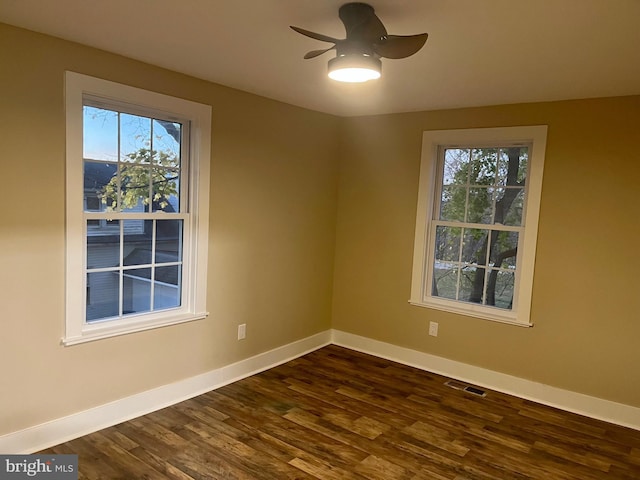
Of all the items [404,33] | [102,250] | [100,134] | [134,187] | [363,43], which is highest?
[404,33]

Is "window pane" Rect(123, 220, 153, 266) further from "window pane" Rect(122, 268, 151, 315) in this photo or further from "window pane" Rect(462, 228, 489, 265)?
"window pane" Rect(462, 228, 489, 265)

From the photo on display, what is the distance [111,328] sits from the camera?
9.44 ft

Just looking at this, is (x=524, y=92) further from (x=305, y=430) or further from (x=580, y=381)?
(x=305, y=430)

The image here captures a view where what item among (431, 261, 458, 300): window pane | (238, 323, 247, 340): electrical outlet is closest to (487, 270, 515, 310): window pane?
(431, 261, 458, 300): window pane

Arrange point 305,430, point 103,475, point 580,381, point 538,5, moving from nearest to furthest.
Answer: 1. point 538,5
2. point 103,475
3. point 305,430
4. point 580,381

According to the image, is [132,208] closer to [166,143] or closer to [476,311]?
[166,143]

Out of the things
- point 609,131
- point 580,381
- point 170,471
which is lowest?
point 170,471

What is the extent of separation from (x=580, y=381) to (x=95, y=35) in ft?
12.8

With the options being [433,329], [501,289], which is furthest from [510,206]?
[433,329]

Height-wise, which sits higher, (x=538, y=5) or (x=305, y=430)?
(x=538, y=5)

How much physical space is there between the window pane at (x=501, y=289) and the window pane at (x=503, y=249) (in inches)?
2.9

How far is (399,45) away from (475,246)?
234 cm

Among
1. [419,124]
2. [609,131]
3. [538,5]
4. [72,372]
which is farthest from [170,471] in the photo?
[609,131]

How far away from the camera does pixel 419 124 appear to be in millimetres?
4023
